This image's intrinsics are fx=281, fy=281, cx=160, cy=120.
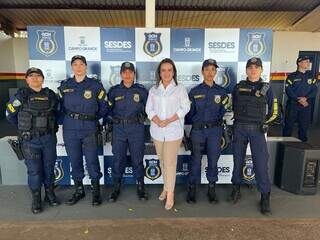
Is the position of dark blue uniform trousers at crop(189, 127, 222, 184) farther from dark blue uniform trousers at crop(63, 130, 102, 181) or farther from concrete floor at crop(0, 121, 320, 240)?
dark blue uniform trousers at crop(63, 130, 102, 181)

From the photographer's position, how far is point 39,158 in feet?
8.50

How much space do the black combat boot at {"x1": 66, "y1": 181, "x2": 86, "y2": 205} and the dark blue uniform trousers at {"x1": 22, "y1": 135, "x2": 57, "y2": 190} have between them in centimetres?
31

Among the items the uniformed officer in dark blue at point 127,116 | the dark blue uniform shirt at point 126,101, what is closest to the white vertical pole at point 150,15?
the uniformed officer in dark blue at point 127,116

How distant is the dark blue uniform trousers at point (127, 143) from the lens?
9.06 ft

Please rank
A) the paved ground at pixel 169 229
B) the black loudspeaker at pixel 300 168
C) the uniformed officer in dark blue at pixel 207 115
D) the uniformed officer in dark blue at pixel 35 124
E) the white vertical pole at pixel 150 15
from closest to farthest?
the paved ground at pixel 169 229, the uniformed officer in dark blue at pixel 35 124, the uniformed officer in dark blue at pixel 207 115, the black loudspeaker at pixel 300 168, the white vertical pole at pixel 150 15

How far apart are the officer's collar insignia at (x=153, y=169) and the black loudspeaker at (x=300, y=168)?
1.41m

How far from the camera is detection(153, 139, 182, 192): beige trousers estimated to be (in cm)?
260

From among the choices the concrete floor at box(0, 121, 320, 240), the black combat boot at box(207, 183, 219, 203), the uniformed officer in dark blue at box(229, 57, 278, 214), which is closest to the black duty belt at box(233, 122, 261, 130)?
the uniformed officer in dark blue at box(229, 57, 278, 214)

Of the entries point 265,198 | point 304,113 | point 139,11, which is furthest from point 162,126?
point 139,11

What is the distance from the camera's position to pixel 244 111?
8.75 ft

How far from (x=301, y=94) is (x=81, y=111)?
10.7 ft

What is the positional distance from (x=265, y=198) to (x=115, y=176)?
1492mm

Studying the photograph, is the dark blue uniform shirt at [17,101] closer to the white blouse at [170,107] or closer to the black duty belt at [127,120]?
the black duty belt at [127,120]

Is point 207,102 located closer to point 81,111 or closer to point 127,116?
point 127,116
